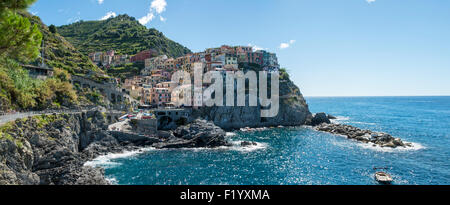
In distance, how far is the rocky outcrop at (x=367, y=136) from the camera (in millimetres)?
55097

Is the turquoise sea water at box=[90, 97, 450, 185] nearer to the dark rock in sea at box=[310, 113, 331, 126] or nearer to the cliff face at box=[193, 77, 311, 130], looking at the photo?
the cliff face at box=[193, 77, 311, 130]

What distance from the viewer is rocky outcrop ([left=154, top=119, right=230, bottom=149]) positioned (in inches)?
2153

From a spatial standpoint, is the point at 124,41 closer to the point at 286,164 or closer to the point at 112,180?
the point at 112,180

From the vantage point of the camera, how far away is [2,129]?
1036 inches

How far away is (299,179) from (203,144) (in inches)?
1018

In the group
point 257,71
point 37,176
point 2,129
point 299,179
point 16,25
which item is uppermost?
point 257,71

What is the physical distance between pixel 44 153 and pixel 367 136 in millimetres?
69096

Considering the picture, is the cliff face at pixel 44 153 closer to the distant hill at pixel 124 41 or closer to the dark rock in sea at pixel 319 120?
the dark rock in sea at pixel 319 120

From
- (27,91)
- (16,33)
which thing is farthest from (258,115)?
(16,33)

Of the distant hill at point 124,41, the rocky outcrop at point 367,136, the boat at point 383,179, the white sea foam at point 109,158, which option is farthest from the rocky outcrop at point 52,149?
the distant hill at point 124,41

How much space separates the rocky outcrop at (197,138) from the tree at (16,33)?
4193 cm

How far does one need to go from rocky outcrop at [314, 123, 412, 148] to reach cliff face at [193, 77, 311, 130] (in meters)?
10.9
